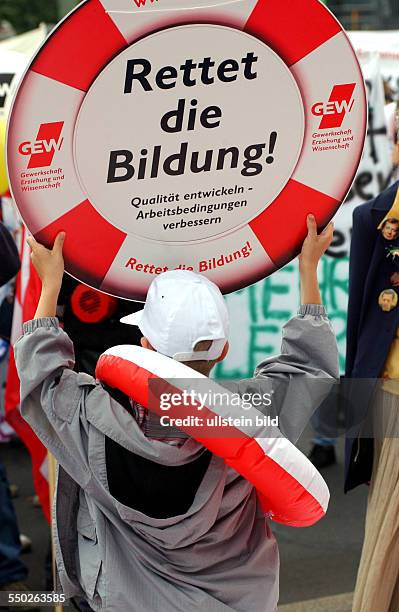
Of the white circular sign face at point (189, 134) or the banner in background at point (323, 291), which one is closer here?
the white circular sign face at point (189, 134)

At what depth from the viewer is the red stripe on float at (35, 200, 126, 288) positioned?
79.7 inches

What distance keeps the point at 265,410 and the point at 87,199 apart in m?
0.56

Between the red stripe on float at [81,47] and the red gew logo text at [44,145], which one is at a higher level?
the red stripe on float at [81,47]

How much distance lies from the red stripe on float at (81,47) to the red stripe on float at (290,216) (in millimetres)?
456

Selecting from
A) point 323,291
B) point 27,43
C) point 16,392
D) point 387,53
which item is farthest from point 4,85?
point 387,53

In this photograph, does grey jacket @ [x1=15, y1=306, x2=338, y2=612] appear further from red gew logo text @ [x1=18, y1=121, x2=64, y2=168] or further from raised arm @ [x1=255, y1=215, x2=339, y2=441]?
red gew logo text @ [x1=18, y1=121, x2=64, y2=168]

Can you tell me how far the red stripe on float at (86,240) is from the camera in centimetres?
202

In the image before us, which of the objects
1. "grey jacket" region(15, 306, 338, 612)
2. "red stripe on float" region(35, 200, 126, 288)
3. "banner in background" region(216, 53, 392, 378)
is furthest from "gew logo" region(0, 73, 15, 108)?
"grey jacket" region(15, 306, 338, 612)

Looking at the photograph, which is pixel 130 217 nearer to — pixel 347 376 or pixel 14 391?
pixel 347 376

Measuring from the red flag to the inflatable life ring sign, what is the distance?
1.41m

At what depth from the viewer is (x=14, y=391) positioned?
4020mm

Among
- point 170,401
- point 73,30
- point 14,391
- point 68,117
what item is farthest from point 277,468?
point 14,391

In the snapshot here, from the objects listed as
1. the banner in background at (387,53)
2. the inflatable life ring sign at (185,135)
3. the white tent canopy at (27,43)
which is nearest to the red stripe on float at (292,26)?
the inflatable life ring sign at (185,135)

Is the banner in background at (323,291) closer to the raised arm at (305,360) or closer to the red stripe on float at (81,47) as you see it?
the raised arm at (305,360)
